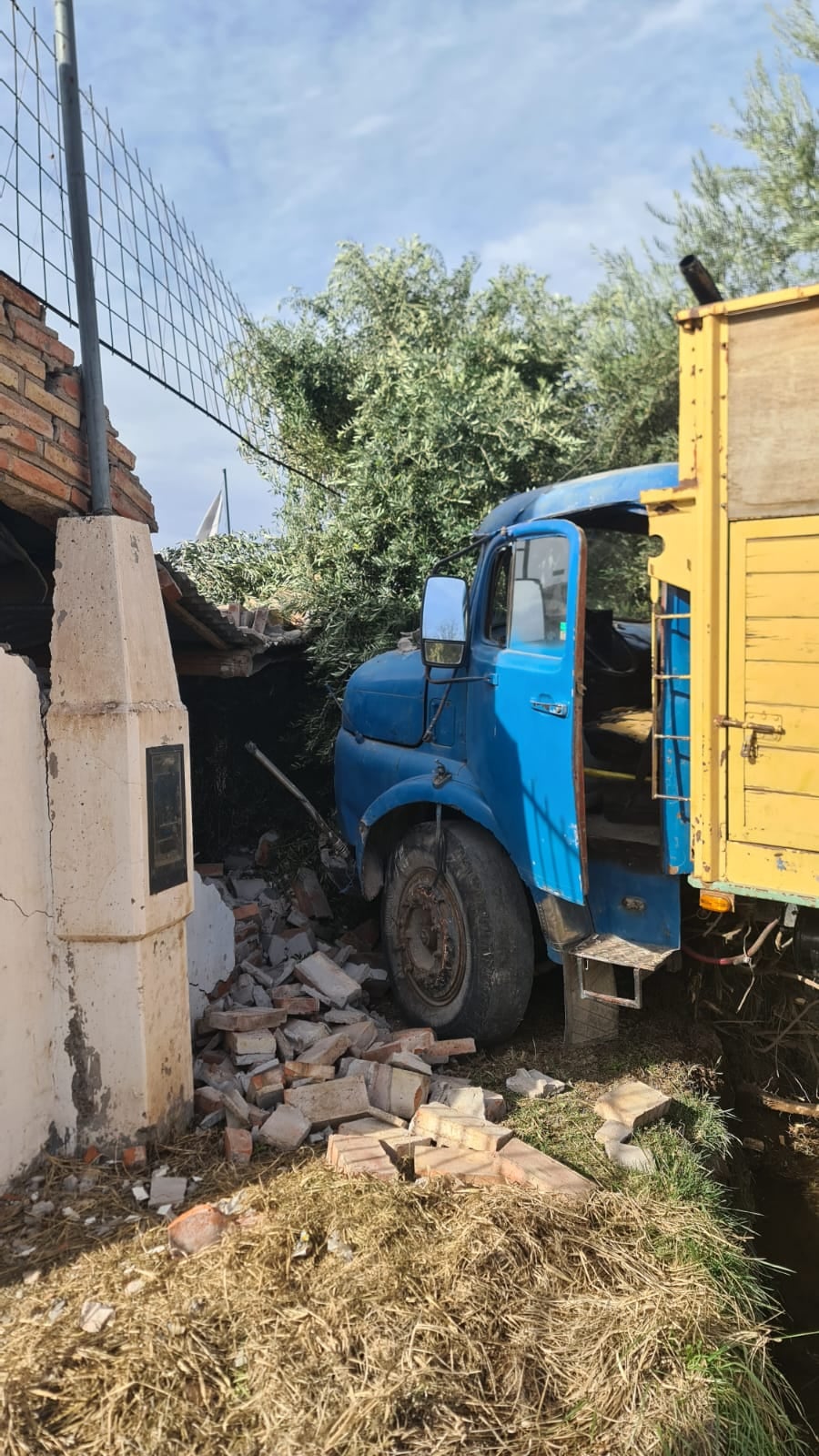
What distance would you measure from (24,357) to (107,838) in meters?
1.91

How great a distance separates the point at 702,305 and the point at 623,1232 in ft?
11.0

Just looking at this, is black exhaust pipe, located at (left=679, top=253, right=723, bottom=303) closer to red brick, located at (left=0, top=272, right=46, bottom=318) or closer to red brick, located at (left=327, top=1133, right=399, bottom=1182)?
red brick, located at (left=0, top=272, right=46, bottom=318)

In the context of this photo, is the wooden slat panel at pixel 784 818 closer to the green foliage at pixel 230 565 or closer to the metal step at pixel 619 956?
the metal step at pixel 619 956

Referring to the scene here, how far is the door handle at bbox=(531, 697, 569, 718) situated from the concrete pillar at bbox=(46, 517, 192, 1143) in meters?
1.77

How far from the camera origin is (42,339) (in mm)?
3805

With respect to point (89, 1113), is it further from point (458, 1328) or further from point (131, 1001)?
point (458, 1328)

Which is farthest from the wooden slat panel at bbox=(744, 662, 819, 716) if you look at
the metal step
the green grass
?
the green grass

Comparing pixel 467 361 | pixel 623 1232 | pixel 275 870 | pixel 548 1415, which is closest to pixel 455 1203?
pixel 623 1232

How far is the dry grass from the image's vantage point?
2523mm

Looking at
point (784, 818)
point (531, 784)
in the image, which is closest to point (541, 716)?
point (531, 784)

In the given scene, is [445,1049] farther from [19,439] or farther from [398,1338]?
[19,439]

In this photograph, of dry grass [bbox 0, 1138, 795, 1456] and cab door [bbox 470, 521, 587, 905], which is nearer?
dry grass [bbox 0, 1138, 795, 1456]

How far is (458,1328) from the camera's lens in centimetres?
280

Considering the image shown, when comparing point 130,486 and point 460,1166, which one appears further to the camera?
→ point 130,486
